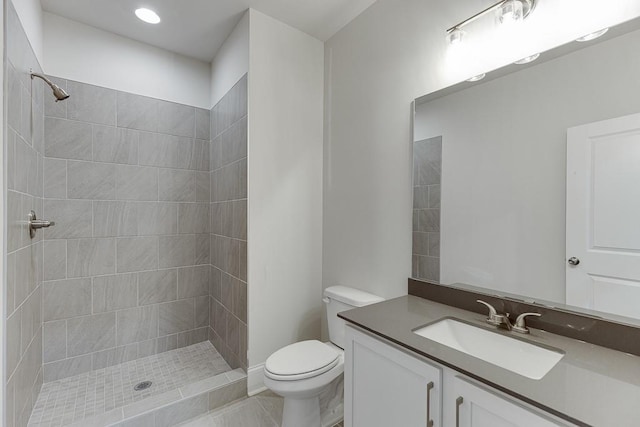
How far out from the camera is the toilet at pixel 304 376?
59.6 inches

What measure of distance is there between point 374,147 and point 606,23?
3.69 ft

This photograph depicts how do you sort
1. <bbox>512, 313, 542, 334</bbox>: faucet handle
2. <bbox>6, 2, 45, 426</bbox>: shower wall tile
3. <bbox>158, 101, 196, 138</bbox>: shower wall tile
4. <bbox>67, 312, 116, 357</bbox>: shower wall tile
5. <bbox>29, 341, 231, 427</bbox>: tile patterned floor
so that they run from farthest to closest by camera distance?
<bbox>158, 101, 196, 138</bbox>: shower wall tile < <bbox>67, 312, 116, 357</bbox>: shower wall tile < <bbox>29, 341, 231, 427</bbox>: tile patterned floor < <bbox>6, 2, 45, 426</bbox>: shower wall tile < <bbox>512, 313, 542, 334</bbox>: faucet handle

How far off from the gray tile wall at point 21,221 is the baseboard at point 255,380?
1.16m

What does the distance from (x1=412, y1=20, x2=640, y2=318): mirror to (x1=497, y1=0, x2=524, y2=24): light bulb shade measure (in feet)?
0.61

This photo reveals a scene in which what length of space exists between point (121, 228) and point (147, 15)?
5.15 ft

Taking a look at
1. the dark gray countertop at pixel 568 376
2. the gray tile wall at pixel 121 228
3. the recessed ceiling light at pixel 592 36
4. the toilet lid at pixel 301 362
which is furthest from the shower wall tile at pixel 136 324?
the recessed ceiling light at pixel 592 36

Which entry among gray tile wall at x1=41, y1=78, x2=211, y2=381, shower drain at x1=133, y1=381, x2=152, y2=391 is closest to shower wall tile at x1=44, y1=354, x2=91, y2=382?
gray tile wall at x1=41, y1=78, x2=211, y2=381

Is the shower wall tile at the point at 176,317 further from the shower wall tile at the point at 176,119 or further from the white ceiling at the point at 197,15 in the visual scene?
the white ceiling at the point at 197,15

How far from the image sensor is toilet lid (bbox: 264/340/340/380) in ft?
5.02

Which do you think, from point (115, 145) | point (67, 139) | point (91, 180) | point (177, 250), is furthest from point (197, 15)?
point (177, 250)

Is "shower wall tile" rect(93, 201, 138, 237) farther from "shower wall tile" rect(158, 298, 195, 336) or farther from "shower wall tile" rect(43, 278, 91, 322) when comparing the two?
"shower wall tile" rect(158, 298, 195, 336)

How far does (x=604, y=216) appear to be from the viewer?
1.04m

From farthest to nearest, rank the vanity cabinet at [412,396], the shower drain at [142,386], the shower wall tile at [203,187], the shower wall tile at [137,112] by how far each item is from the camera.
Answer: the shower wall tile at [203,187]
the shower wall tile at [137,112]
the shower drain at [142,386]
the vanity cabinet at [412,396]

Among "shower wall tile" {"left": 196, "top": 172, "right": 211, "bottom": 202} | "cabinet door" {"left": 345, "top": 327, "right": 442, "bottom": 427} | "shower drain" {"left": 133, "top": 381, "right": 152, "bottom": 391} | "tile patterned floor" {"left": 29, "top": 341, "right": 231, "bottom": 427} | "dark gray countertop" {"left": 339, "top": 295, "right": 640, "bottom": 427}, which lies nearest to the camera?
"dark gray countertop" {"left": 339, "top": 295, "right": 640, "bottom": 427}
